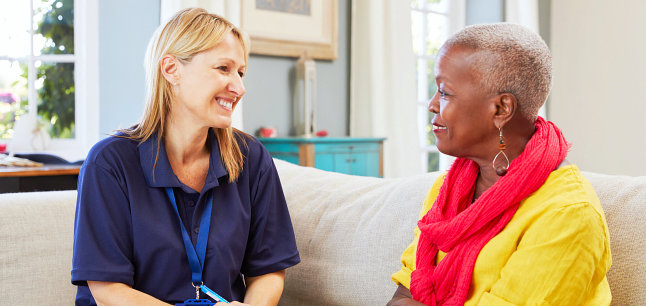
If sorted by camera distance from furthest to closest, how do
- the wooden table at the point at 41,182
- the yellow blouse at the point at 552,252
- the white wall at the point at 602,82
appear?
the white wall at the point at 602,82 → the wooden table at the point at 41,182 → the yellow blouse at the point at 552,252

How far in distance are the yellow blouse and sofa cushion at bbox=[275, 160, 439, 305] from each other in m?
0.49

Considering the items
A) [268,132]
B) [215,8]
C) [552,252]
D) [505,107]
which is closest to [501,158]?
[505,107]

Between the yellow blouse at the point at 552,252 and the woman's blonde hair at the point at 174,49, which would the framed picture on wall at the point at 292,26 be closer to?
the woman's blonde hair at the point at 174,49

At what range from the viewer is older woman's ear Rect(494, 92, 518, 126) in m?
1.17

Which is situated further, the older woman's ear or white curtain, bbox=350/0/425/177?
white curtain, bbox=350/0/425/177

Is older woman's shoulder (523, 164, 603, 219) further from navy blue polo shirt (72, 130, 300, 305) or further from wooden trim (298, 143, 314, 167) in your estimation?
wooden trim (298, 143, 314, 167)

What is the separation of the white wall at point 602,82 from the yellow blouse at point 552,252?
5029 mm

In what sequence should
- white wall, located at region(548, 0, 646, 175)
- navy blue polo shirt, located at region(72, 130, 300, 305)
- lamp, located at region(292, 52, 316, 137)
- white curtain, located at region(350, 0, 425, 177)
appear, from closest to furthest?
navy blue polo shirt, located at region(72, 130, 300, 305), lamp, located at region(292, 52, 316, 137), white curtain, located at region(350, 0, 425, 177), white wall, located at region(548, 0, 646, 175)

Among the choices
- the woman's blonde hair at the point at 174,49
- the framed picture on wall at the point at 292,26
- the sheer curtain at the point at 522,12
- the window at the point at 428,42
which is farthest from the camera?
the sheer curtain at the point at 522,12

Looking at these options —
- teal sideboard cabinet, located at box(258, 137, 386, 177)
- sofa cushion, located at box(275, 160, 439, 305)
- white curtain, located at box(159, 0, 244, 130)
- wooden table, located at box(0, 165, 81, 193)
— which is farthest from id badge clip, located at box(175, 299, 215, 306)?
teal sideboard cabinet, located at box(258, 137, 386, 177)

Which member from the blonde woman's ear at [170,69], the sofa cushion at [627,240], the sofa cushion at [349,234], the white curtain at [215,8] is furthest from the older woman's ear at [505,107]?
the white curtain at [215,8]

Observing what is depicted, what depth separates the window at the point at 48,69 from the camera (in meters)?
3.81

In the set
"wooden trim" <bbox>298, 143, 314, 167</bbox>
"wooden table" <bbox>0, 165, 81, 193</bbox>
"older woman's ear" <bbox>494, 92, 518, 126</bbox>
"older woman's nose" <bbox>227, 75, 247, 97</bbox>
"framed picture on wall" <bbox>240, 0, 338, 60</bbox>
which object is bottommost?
"wooden table" <bbox>0, 165, 81, 193</bbox>

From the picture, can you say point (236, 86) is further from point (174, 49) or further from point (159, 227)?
point (159, 227)
